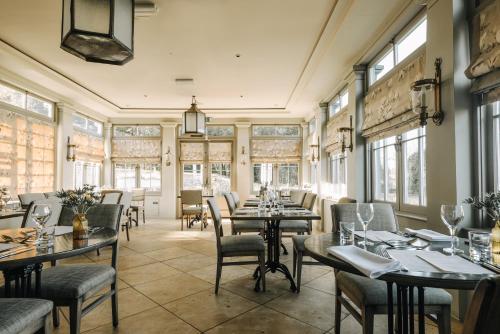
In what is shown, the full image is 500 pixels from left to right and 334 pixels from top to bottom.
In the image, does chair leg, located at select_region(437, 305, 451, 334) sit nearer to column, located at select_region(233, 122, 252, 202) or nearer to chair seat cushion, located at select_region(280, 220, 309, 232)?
chair seat cushion, located at select_region(280, 220, 309, 232)

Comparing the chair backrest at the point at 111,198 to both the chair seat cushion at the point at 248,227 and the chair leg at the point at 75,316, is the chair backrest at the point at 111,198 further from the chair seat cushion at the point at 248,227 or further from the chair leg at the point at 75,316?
the chair leg at the point at 75,316

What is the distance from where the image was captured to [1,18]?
3.71m

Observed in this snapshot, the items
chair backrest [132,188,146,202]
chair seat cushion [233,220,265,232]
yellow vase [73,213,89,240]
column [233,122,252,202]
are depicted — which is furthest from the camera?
column [233,122,252,202]

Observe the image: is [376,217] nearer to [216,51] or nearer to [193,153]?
[216,51]

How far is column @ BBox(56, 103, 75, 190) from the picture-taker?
22.0ft

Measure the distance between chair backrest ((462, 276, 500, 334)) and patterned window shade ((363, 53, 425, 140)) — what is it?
106 inches

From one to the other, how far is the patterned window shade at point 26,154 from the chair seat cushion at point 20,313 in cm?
476

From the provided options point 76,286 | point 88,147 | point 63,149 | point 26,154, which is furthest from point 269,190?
point 88,147

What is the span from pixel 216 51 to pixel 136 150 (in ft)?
18.5

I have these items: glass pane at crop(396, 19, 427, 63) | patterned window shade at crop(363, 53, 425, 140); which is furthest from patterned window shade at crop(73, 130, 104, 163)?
glass pane at crop(396, 19, 427, 63)

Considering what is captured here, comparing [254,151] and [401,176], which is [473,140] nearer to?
[401,176]

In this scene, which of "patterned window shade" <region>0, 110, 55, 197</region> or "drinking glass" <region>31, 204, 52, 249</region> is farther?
"patterned window shade" <region>0, 110, 55, 197</region>

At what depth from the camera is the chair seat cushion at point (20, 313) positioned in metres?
1.36

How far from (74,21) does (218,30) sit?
223 cm
